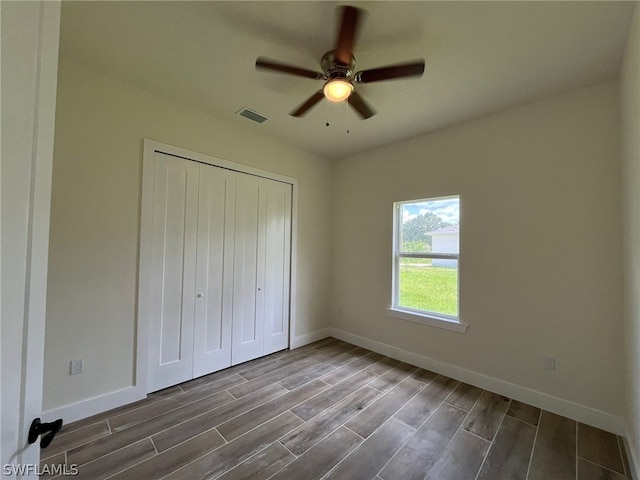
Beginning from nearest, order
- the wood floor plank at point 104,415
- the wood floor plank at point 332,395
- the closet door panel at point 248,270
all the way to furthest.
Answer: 1. the wood floor plank at point 104,415
2. the wood floor plank at point 332,395
3. the closet door panel at point 248,270

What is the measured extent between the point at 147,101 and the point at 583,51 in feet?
11.5

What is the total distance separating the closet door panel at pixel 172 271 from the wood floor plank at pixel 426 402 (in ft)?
6.92

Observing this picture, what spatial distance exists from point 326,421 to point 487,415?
1.35m

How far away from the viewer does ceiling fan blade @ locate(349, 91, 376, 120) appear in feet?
6.50

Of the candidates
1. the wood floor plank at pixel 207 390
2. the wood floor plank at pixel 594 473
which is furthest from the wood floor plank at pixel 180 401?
the wood floor plank at pixel 594 473

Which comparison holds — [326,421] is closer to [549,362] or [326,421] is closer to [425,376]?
[425,376]

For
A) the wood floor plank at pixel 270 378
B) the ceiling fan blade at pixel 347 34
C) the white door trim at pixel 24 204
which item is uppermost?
the ceiling fan blade at pixel 347 34

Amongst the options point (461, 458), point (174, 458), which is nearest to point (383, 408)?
point (461, 458)

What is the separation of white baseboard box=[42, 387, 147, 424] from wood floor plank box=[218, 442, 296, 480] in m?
1.28

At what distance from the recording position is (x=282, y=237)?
140 inches

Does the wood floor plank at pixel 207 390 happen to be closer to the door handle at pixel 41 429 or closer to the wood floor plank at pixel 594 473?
the door handle at pixel 41 429

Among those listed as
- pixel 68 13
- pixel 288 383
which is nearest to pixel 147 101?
pixel 68 13

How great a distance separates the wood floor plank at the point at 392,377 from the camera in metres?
2.63

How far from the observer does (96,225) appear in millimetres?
2168
